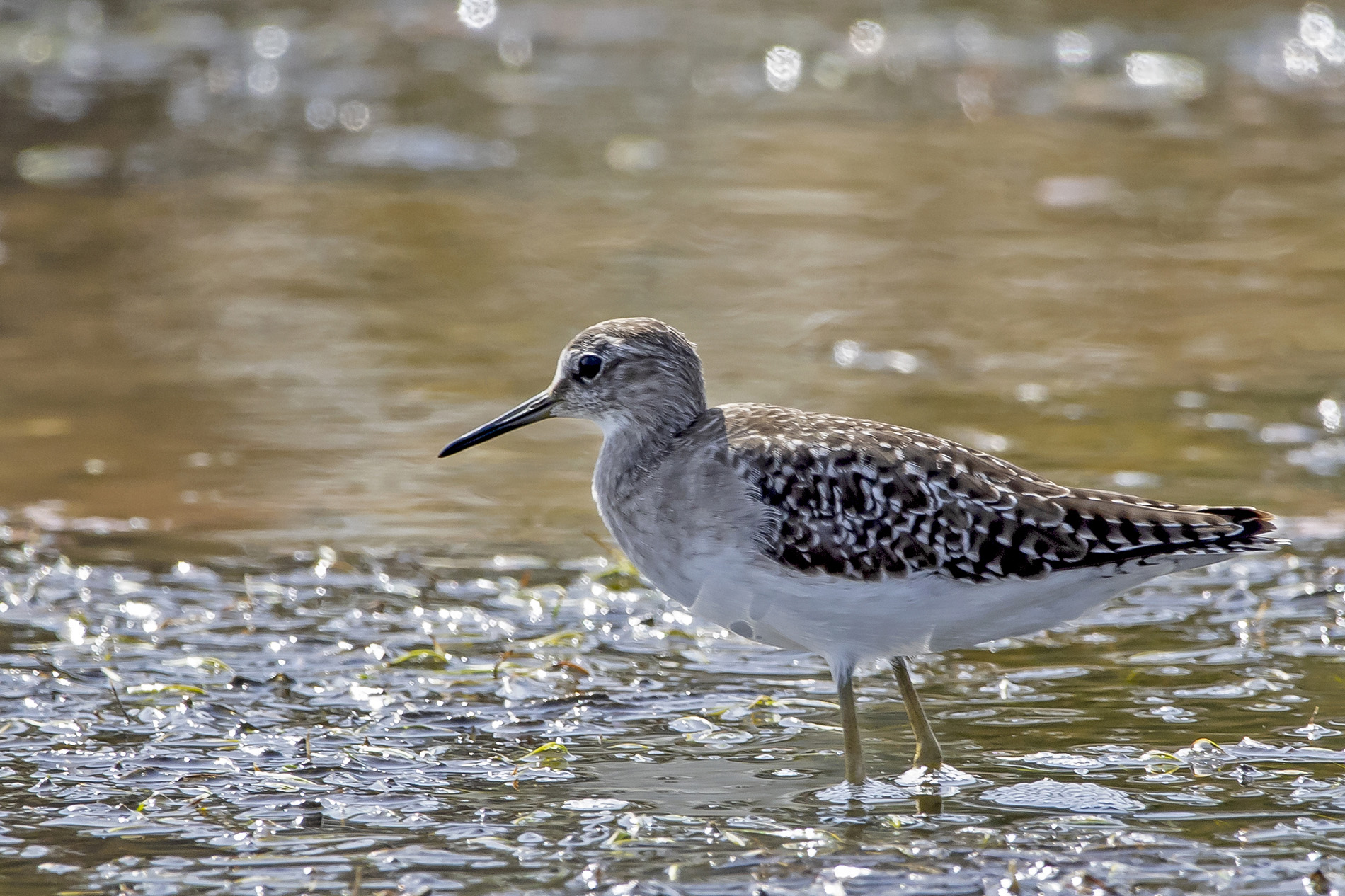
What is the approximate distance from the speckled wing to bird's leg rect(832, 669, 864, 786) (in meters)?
0.47

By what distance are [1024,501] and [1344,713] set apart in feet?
5.46

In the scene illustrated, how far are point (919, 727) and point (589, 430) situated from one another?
200 inches

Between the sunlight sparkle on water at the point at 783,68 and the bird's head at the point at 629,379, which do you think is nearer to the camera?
the bird's head at the point at 629,379

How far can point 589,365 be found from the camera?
7.77 m

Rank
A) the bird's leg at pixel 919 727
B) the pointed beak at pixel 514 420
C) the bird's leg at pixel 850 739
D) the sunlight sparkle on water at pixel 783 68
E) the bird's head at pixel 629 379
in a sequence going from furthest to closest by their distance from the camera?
the sunlight sparkle on water at pixel 783 68, the pointed beak at pixel 514 420, the bird's head at pixel 629 379, the bird's leg at pixel 919 727, the bird's leg at pixel 850 739

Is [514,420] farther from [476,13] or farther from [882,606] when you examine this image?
[476,13]

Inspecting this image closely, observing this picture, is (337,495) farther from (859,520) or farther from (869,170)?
(869,170)

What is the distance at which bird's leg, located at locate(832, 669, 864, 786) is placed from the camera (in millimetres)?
6820

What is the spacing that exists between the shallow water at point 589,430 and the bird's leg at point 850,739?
0.46ft

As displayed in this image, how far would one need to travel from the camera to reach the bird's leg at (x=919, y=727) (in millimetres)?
6926

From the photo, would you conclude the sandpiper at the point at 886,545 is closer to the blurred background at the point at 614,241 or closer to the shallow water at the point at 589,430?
the shallow water at the point at 589,430

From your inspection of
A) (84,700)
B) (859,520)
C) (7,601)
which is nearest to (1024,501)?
(859,520)

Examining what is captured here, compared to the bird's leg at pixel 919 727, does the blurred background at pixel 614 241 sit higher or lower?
higher

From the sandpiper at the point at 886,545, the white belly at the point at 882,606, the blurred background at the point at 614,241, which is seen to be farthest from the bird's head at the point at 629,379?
the blurred background at the point at 614,241
